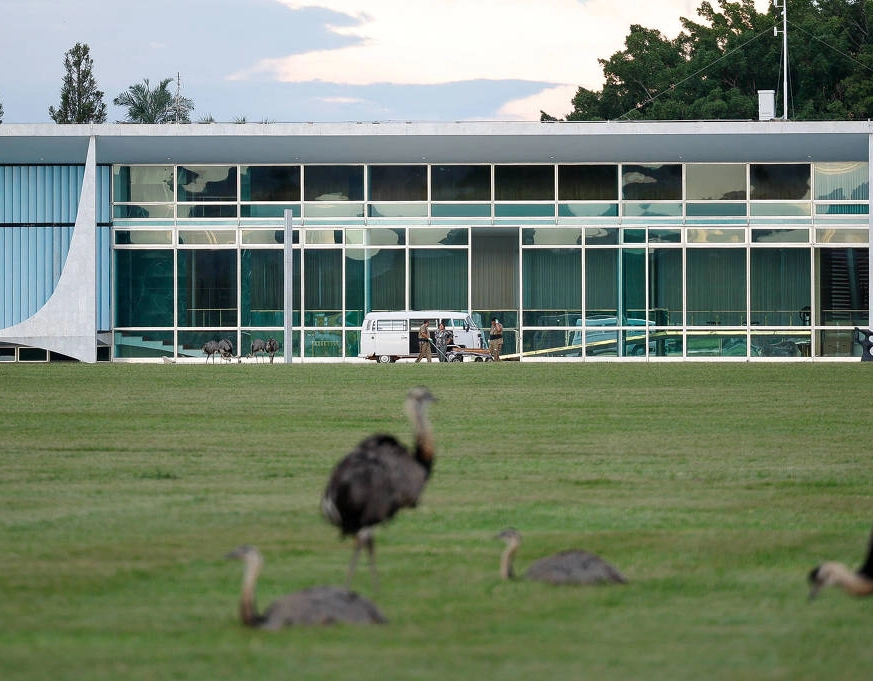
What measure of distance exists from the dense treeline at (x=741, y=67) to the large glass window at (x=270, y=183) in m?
28.3

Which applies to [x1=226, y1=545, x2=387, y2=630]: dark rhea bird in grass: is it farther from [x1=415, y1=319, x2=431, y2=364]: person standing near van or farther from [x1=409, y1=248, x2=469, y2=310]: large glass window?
[x1=409, y1=248, x2=469, y2=310]: large glass window

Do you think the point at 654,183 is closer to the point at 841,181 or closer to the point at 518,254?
the point at 518,254

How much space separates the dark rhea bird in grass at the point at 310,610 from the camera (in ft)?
22.6

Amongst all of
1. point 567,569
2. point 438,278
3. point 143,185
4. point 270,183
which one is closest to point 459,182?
point 438,278

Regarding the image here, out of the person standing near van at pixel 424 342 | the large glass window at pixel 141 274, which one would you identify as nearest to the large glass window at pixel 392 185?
the person standing near van at pixel 424 342

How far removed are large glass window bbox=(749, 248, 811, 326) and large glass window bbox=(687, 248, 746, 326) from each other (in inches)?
16.8

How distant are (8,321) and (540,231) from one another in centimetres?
1555

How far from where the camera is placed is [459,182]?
43875 mm

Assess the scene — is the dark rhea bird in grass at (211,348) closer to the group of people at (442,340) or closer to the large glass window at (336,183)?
the large glass window at (336,183)

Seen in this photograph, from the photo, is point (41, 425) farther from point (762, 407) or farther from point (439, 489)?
point (762, 407)

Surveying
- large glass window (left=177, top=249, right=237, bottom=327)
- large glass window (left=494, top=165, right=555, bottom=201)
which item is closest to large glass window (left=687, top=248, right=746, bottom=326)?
large glass window (left=494, top=165, right=555, bottom=201)

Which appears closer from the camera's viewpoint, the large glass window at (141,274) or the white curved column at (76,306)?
the white curved column at (76,306)

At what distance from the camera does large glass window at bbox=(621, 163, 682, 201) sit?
4356 cm

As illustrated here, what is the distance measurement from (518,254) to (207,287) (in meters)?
9.05
